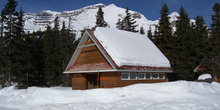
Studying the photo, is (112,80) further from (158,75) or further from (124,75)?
(158,75)

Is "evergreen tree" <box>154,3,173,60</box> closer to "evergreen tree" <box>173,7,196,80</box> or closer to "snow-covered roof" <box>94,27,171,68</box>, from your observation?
"evergreen tree" <box>173,7,196,80</box>

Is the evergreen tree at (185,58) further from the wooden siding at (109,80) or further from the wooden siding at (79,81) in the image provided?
the wooden siding at (79,81)

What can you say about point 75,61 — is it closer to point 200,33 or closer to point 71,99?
point 71,99

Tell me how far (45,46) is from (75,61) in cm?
1960

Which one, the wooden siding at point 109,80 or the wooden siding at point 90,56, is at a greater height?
the wooden siding at point 90,56

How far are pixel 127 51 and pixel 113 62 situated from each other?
9.76ft

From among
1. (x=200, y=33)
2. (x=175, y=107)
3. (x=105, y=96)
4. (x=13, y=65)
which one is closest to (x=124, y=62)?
(x=105, y=96)

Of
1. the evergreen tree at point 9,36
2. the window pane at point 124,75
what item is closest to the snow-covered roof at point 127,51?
the window pane at point 124,75

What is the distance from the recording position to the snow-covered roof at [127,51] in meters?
18.7

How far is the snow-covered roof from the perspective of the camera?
1872cm

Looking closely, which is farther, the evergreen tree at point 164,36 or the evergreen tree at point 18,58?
the evergreen tree at point 164,36

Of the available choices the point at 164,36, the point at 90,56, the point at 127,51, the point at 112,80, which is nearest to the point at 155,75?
the point at 127,51

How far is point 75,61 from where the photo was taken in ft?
77.6

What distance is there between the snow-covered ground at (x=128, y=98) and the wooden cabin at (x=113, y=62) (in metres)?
3.82
